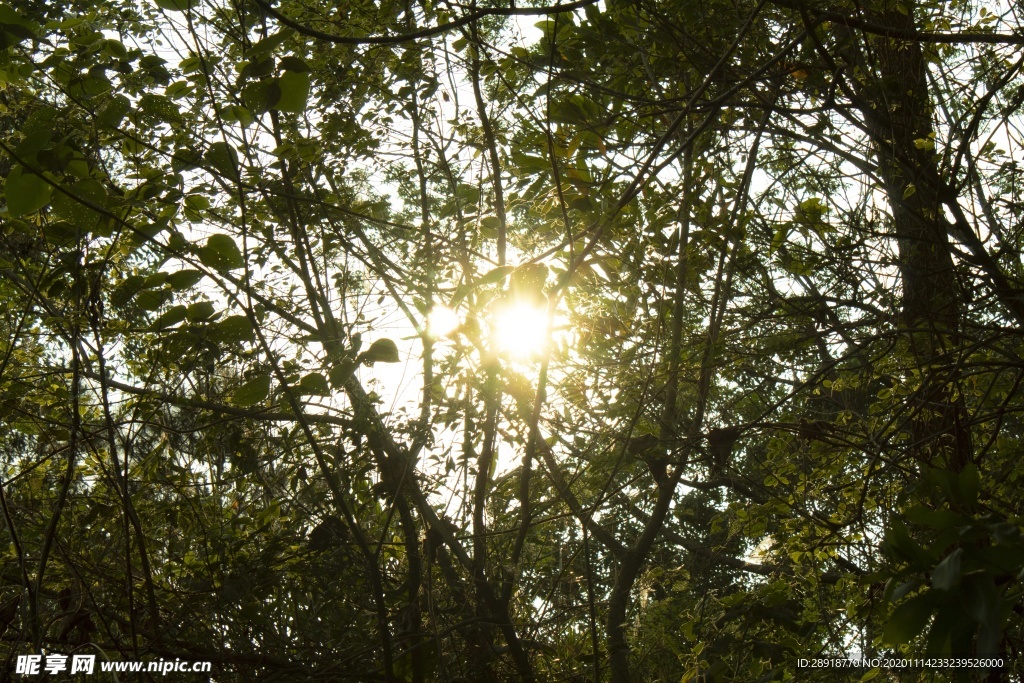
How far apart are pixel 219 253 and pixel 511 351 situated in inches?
37.8

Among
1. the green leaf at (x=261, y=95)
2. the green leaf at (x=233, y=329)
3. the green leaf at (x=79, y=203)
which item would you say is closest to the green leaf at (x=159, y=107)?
the green leaf at (x=79, y=203)

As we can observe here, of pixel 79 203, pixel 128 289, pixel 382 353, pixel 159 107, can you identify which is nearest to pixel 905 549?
pixel 382 353

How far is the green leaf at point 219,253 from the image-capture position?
4.33 ft

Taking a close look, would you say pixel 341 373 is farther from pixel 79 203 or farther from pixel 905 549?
pixel 905 549

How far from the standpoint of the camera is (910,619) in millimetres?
852

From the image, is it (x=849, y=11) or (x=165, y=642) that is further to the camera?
(x=849, y=11)

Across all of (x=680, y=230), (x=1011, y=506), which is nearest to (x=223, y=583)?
(x=680, y=230)

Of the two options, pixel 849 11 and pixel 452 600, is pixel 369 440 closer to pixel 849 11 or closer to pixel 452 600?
pixel 452 600

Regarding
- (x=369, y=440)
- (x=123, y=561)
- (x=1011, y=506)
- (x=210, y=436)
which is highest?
(x=210, y=436)

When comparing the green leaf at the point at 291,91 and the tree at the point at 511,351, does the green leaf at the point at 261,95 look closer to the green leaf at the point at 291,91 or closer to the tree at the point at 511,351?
the green leaf at the point at 291,91

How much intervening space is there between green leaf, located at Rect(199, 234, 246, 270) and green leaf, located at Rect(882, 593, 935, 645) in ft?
3.73

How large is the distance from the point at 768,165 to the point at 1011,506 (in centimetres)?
176

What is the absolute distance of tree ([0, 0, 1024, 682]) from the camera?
229 centimetres

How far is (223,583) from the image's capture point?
2.76 metres
